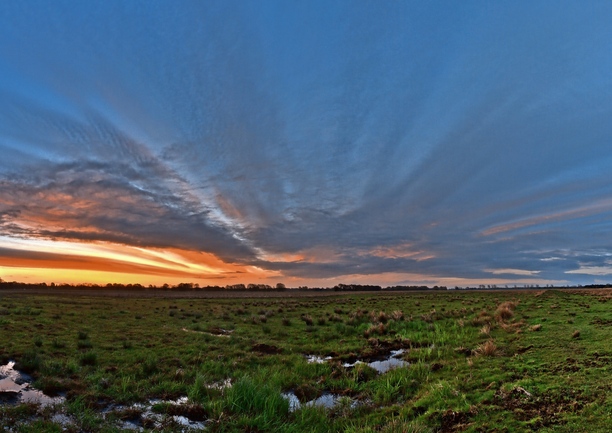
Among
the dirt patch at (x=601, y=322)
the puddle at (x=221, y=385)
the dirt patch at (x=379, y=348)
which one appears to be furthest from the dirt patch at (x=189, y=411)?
the dirt patch at (x=601, y=322)

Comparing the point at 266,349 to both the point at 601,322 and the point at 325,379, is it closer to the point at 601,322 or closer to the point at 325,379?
the point at 325,379

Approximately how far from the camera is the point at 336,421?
10992 millimetres

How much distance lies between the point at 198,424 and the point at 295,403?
3681 millimetres

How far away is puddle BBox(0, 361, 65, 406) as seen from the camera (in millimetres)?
11828

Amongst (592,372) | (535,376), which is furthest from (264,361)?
(592,372)

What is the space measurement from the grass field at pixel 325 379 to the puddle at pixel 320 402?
13 centimetres


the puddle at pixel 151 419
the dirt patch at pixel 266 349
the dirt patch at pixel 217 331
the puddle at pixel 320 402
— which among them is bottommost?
the puddle at pixel 320 402

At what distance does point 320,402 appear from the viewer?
13031 millimetres

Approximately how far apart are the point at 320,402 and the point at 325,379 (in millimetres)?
2176

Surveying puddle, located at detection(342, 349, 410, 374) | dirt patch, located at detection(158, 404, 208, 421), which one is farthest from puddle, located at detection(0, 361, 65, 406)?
puddle, located at detection(342, 349, 410, 374)

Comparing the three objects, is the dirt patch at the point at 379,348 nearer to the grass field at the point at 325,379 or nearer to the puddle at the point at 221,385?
the grass field at the point at 325,379

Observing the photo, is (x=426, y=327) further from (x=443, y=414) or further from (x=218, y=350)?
(x=443, y=414)

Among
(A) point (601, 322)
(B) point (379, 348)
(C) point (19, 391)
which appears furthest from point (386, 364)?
(C) point (19, 391)

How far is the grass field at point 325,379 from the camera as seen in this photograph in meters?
9.78
